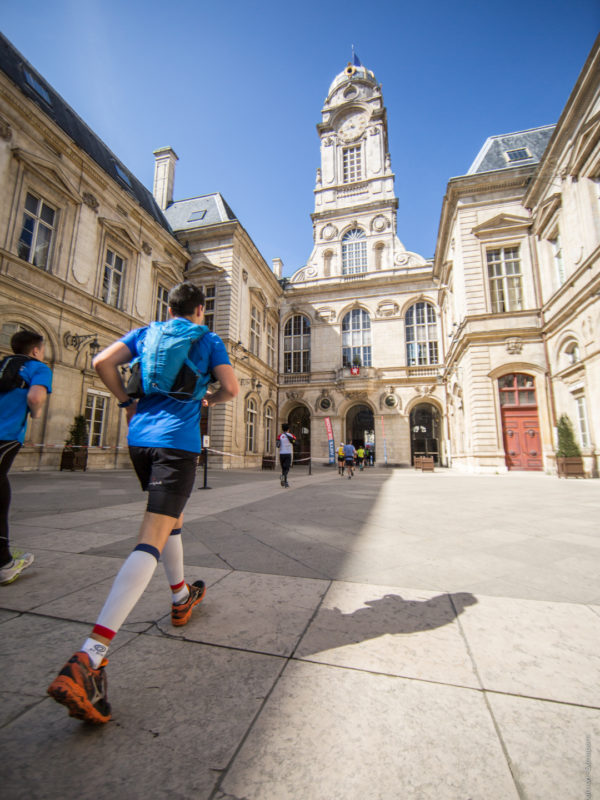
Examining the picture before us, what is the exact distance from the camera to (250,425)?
68.7ft

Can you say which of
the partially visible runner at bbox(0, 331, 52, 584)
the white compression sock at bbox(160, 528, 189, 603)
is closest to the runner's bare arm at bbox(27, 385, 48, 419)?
the partially visible runner at bbox(0, 331, 52, 584)

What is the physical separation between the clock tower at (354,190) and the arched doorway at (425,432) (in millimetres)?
10029

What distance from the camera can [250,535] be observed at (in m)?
3.62

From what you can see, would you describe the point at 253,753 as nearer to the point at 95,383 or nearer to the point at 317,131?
the point at 95,383

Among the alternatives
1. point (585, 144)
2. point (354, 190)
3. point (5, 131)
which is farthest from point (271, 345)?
point (585, 144)

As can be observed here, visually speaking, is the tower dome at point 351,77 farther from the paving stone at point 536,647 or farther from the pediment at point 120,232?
the paving stone at point 536,647

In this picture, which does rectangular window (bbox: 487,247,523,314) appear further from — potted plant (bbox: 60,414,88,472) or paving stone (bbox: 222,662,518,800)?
paving stone (bbox: 222,662,518,800)

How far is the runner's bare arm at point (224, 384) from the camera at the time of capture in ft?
6.15

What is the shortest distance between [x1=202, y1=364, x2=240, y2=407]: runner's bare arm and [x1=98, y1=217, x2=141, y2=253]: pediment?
50.1 feet

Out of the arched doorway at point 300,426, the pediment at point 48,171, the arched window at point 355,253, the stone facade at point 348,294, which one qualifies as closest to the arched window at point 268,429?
the stone facade at point 348,294

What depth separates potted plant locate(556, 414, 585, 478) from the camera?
11.7 meters

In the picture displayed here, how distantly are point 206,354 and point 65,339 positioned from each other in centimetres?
1247

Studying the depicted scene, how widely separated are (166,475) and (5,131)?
14.1m

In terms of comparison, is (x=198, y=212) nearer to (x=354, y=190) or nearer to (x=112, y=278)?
(x=112, y=278)
